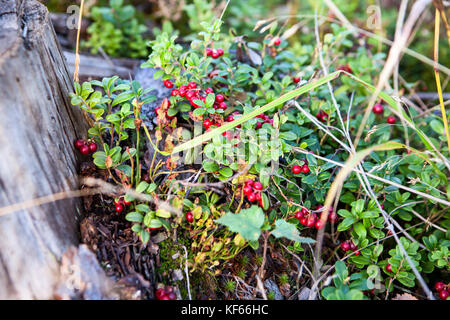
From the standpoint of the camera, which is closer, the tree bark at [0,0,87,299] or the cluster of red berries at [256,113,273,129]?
the tree bark at [0,0,87,299]

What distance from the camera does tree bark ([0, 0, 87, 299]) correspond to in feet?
5.94

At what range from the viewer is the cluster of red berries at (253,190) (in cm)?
225

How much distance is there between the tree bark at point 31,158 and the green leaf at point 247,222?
2.94ft

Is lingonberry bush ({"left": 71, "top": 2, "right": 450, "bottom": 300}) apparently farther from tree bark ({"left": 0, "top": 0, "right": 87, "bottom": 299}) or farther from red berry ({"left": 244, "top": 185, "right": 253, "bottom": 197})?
tree bark ({"left": 0, "top": 0, "right": 87, "bottom": 299})

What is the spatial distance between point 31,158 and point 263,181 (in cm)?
131

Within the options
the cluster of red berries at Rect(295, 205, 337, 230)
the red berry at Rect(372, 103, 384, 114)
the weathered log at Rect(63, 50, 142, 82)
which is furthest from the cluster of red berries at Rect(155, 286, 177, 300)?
the red berry at Rect(372, 103, 384, 114)

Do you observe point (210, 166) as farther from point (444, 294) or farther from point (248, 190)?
point (444, 294)

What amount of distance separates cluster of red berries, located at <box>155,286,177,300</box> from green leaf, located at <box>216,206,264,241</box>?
49cm

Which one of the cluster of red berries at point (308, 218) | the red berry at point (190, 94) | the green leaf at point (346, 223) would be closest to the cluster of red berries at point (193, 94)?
the red berry at point (190, 94)

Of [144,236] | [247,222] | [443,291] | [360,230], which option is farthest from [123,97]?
[443,291]

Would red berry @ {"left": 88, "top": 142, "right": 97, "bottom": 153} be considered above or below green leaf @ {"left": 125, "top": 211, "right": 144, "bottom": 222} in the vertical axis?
above

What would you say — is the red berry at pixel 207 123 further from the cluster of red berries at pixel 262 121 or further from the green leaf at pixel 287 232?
the green leaf at pixel 287 232

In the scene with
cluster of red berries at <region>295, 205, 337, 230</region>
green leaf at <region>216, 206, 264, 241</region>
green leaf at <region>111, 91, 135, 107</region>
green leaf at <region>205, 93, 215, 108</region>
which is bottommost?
cluster of red berries at <region>295, 205, 337, 230</region>
